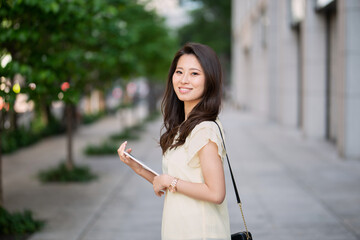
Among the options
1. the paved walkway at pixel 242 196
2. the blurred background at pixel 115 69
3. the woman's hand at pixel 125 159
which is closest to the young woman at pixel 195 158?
the woman's hand at pixel 125 159

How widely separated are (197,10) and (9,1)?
53.1 metres

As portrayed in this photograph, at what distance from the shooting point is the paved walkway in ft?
20.4

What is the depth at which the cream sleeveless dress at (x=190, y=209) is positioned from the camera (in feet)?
8.66

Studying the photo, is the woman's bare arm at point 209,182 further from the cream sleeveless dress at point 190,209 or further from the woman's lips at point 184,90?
the woman's lips at point 184,90

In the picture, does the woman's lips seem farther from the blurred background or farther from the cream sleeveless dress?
the blurred background

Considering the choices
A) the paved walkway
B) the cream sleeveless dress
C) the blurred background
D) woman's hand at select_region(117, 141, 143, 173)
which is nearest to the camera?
the cream sleeveless dress

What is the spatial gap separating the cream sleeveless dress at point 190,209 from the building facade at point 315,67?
9649mm

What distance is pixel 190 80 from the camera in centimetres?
271

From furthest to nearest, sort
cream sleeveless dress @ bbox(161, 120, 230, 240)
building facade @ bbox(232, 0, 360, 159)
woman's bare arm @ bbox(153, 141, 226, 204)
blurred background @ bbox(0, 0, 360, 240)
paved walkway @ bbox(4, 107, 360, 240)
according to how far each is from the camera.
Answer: building facade @ bbox(232, 0, 360, 159) < paved walkway @ bbox(4, 107, 360, 240) < blurred background @ bbox(0, 0, 360, 240) < cream sleeveless dress @ bbox(161, 120, 230, 240) < woman's bare arm @ bbox(153, 141, 226, 204)

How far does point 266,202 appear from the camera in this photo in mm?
7625

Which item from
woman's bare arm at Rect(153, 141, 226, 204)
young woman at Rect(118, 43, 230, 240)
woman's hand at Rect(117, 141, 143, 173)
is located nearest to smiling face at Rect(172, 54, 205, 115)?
young woman at Rect(118, 43, 230, 240)

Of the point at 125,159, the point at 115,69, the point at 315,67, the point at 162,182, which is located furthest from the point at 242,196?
the point at 315,67

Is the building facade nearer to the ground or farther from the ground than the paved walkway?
farther from the ground

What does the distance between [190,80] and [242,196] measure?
562 centimetres
